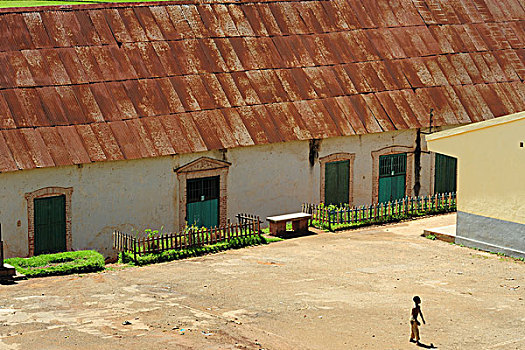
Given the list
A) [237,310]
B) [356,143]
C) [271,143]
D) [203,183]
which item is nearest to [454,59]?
[356,143]

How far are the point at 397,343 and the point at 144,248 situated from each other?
968 cm

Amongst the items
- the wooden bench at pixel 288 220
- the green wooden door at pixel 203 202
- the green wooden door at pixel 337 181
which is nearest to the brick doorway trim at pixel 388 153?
the green wooden door at pixel 337 181

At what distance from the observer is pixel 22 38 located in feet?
94.4

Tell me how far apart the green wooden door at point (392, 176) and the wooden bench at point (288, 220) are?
4587 mm

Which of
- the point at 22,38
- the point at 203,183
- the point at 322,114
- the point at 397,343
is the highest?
the point at 22,38

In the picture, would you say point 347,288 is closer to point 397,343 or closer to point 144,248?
point 397,343

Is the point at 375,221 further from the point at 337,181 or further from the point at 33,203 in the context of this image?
the point at 33,203

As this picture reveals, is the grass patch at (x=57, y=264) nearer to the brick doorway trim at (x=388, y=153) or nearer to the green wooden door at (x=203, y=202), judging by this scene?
the green wooden door at (x=203, y=202)

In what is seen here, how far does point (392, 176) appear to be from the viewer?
33406mm

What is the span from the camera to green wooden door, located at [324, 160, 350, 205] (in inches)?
1264

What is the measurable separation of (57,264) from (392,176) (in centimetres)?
1286

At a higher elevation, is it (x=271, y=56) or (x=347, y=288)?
(x=271, y=56)

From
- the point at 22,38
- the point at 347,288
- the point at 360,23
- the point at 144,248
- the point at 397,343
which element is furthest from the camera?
the point at 360,23

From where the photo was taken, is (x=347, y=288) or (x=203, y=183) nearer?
(x=347, y=288)
